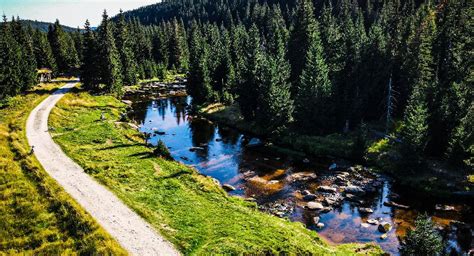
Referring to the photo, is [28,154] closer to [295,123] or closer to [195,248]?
[195,248]

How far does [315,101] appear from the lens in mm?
62812

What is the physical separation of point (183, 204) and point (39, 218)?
11314 millimetres

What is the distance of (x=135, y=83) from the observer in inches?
4769

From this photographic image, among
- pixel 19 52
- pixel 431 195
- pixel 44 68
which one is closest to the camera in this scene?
pixel 431 195

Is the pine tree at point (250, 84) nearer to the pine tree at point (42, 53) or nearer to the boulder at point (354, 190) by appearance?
the boulder at point (354, 190)

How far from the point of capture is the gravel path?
82.4 ft

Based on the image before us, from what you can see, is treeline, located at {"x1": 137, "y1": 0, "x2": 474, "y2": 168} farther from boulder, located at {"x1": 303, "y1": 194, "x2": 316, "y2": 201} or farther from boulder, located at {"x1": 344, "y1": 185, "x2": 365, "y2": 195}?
boulder, located at {"x1": 303, "y1": 194, "x2": 316, "y2": 201}

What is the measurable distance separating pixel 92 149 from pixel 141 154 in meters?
6.02

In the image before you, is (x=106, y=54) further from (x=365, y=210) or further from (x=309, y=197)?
(x=365, y=210)

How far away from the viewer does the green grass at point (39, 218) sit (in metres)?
25.1

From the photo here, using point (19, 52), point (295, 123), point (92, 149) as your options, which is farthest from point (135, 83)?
point (92, 149)

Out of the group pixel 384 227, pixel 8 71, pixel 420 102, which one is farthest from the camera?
pixel 8 71

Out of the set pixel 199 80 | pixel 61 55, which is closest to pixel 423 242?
pixel 199 80

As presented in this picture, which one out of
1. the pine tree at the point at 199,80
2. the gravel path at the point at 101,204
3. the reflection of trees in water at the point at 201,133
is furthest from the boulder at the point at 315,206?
the pine tree at the point at 199,80
